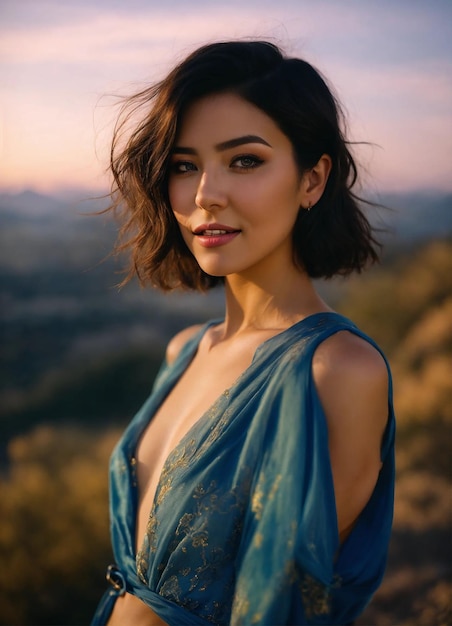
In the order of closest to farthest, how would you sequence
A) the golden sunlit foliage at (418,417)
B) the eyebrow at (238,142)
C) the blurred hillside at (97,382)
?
the eyebrow at (238,142)
the golden sunlit foliage at (418,417)
the blurred hillside at (97,382)

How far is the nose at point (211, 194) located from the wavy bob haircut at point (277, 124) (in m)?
0.12

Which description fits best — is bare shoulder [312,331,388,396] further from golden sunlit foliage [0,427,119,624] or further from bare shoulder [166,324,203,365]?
golden sunlit foliage [0,427,119,624]

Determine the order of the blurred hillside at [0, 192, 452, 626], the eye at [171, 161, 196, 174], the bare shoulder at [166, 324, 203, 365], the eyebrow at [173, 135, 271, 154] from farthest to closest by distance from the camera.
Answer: the blurred hillside at [0, 192, 452, 626]
the bare shoulder at [166, 324, 203, 365]
the eye at [171, 161, 196, 174]
the eyebrow at [173, 135, 271, 154]

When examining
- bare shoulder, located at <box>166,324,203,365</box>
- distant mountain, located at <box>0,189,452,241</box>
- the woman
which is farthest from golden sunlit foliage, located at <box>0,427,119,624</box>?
the woman

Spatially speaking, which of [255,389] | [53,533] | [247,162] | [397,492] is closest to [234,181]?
[247,162]

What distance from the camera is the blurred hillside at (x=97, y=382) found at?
9.62ft

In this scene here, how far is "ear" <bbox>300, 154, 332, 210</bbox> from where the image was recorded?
1.56 m

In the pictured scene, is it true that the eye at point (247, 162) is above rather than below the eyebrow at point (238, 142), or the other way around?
below

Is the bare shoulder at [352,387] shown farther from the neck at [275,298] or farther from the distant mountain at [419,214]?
the distant mountain at [419,214]

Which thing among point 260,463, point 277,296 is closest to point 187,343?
point 277,296

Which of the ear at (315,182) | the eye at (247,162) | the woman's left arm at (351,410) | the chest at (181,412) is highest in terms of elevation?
the eye at (247,162)

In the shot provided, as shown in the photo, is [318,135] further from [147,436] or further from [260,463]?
[147,436]

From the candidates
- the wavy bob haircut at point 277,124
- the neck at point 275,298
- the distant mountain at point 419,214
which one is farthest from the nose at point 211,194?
the distant mountain at point 419,214

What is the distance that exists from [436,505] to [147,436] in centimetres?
161
